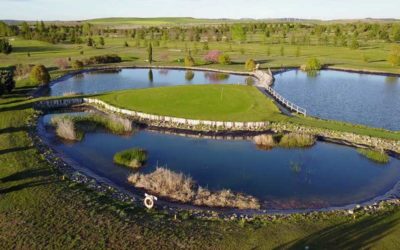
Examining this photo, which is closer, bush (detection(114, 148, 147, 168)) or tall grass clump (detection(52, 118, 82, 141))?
bush (detection(114, 148, 147, 168))

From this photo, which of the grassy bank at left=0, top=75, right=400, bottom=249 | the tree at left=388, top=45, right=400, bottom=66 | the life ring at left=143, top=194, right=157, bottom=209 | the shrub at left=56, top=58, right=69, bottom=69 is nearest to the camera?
the grassy bank at left=0, top=75, right=400, bottom=249

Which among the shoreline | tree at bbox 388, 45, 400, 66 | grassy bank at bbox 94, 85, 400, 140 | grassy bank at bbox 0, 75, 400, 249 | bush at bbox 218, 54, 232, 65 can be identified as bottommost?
the shoreline

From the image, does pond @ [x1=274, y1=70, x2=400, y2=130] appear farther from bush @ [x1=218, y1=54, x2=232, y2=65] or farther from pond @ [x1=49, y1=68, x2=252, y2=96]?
bush @ [x1=218, y1=54, x2=232, y2=65]

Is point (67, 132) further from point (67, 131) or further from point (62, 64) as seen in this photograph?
point (62, 64)

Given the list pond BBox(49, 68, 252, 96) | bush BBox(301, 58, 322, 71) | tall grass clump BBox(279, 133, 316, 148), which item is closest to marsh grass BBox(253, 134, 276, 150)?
tall grass clump BBox(279, 133, 316, 148)

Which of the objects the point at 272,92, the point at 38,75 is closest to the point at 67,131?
the point at 38,75

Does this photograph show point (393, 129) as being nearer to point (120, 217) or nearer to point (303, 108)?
point (303, 108)
